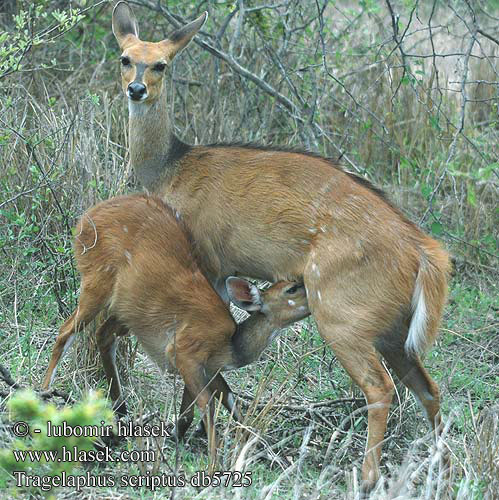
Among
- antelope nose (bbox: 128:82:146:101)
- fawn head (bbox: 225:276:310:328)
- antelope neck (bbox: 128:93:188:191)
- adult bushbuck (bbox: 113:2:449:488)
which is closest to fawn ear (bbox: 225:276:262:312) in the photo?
fawn head (bbox: 225:276:310:328)

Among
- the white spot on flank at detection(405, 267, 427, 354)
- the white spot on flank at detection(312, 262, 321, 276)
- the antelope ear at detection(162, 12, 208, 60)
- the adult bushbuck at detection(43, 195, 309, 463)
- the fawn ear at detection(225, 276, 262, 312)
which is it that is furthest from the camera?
the antelope ear at detection(162, 12, 208, 60)

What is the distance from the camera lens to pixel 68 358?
5699 millimetres

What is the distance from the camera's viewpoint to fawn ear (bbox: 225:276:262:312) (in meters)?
5.46

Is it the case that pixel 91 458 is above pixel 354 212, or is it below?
below

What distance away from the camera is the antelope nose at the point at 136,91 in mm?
5848

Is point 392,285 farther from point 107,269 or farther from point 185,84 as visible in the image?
point 185,84

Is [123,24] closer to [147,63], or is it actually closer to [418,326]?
[147,63]

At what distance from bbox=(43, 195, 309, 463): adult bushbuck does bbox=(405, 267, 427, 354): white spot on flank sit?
63 cm

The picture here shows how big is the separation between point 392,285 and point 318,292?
37 centimetres

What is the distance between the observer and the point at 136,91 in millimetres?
5852

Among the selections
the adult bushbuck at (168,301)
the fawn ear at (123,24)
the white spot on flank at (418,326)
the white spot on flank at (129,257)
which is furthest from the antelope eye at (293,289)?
the fawn ear at (123,24)

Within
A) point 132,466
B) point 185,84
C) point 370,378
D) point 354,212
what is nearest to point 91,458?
point 132,466

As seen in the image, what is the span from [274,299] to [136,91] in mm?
1479

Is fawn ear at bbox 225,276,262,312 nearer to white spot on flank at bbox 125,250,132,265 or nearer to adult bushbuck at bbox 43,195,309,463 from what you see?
adult bushbuck at bbox 43,195,309,463
